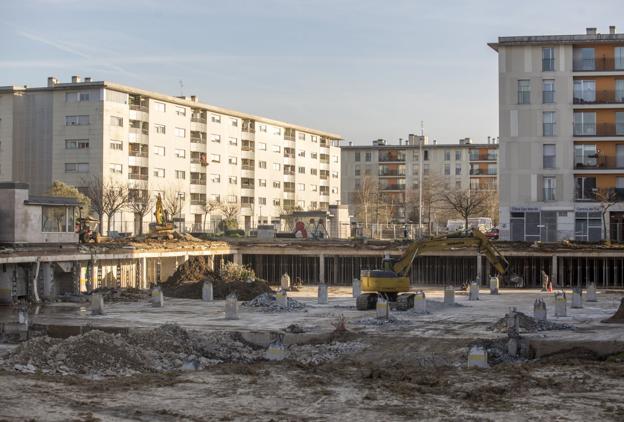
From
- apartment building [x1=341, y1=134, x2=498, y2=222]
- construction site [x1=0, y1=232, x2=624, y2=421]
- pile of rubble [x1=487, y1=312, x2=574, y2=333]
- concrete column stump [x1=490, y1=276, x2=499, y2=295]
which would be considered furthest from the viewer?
apartment building [x1=341, y1=134, x2=498, y2=222]

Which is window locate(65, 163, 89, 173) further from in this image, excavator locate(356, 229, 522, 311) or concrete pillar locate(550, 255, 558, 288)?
excavator locate(356, 229, 522, 311)

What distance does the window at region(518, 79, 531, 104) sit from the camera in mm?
69125

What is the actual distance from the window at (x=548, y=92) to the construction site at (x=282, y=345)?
13905mm

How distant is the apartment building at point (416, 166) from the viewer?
13825 cm

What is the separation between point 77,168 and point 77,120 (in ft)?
14.3

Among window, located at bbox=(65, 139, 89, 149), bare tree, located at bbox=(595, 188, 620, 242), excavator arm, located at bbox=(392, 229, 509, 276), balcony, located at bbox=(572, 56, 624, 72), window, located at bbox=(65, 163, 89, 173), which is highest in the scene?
balcony, located at bbox=(572, 56, 624, 72)

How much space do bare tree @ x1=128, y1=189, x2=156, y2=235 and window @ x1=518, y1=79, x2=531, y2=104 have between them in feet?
110

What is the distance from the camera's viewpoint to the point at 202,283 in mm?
51000

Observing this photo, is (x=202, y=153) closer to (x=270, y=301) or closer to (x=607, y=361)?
(x=270, y=301)

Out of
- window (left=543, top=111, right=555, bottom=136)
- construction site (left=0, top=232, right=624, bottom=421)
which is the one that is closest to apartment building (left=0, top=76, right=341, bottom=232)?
construction site (left=0, top=232, right=624, bottom=421)

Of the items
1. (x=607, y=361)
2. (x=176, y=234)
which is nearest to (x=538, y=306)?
(x=607, y=361)

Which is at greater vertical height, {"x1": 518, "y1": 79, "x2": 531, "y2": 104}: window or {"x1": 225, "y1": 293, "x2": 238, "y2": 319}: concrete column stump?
{"x1": 518, "y1": 79, "x2": 531, "y2": 104}: window

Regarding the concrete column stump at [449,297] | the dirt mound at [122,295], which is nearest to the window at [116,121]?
the dirt mound at [122,295]

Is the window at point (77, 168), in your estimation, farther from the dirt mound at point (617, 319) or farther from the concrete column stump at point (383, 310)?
the dirt mound at point (617, 319)
